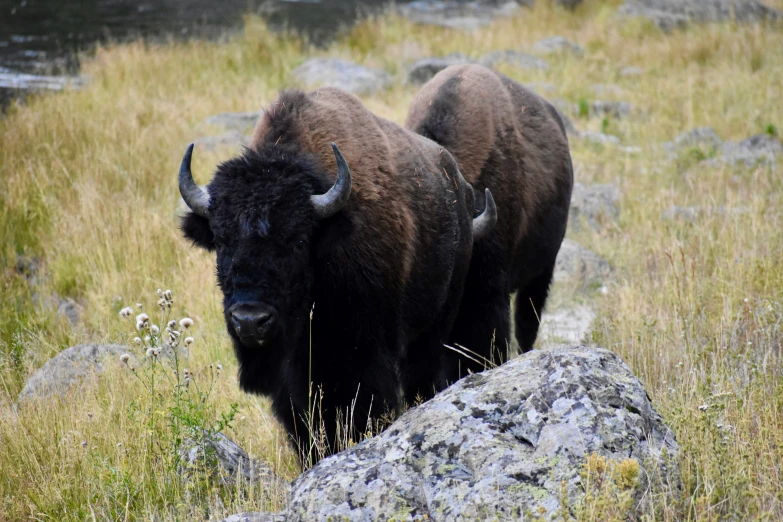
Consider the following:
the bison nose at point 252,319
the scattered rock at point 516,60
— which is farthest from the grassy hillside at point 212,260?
the bison nose at point 252,319

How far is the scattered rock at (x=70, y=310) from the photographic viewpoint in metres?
7.10

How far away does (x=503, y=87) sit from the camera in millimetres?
6719

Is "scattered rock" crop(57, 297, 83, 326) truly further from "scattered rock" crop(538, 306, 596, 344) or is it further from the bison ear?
"scattered rock" crop(538, 306, 596, 344)

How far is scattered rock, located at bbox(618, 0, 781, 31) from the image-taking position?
20125 mm

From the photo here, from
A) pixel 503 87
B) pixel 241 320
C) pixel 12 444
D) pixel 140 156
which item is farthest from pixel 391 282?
pixel 140 156

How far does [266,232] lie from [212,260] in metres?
3.78

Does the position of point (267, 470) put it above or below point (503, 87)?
below

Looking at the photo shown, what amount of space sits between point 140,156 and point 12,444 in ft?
20.1

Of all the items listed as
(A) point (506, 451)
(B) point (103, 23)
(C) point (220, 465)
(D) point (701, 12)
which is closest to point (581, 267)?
(C) point (220, 465)

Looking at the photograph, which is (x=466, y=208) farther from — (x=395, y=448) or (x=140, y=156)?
(x=140, y=156)

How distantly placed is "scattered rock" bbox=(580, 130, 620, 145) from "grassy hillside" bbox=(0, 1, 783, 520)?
0.20 m

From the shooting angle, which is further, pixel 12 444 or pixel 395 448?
pixel 12 444

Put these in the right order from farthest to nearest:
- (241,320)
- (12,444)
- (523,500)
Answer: (12,444), (241,320), (523,500)

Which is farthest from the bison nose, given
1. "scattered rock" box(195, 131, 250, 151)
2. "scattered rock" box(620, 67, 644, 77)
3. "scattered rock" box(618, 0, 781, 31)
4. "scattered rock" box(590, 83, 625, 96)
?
"scattered rock" box(618, 0, 781, 31)
